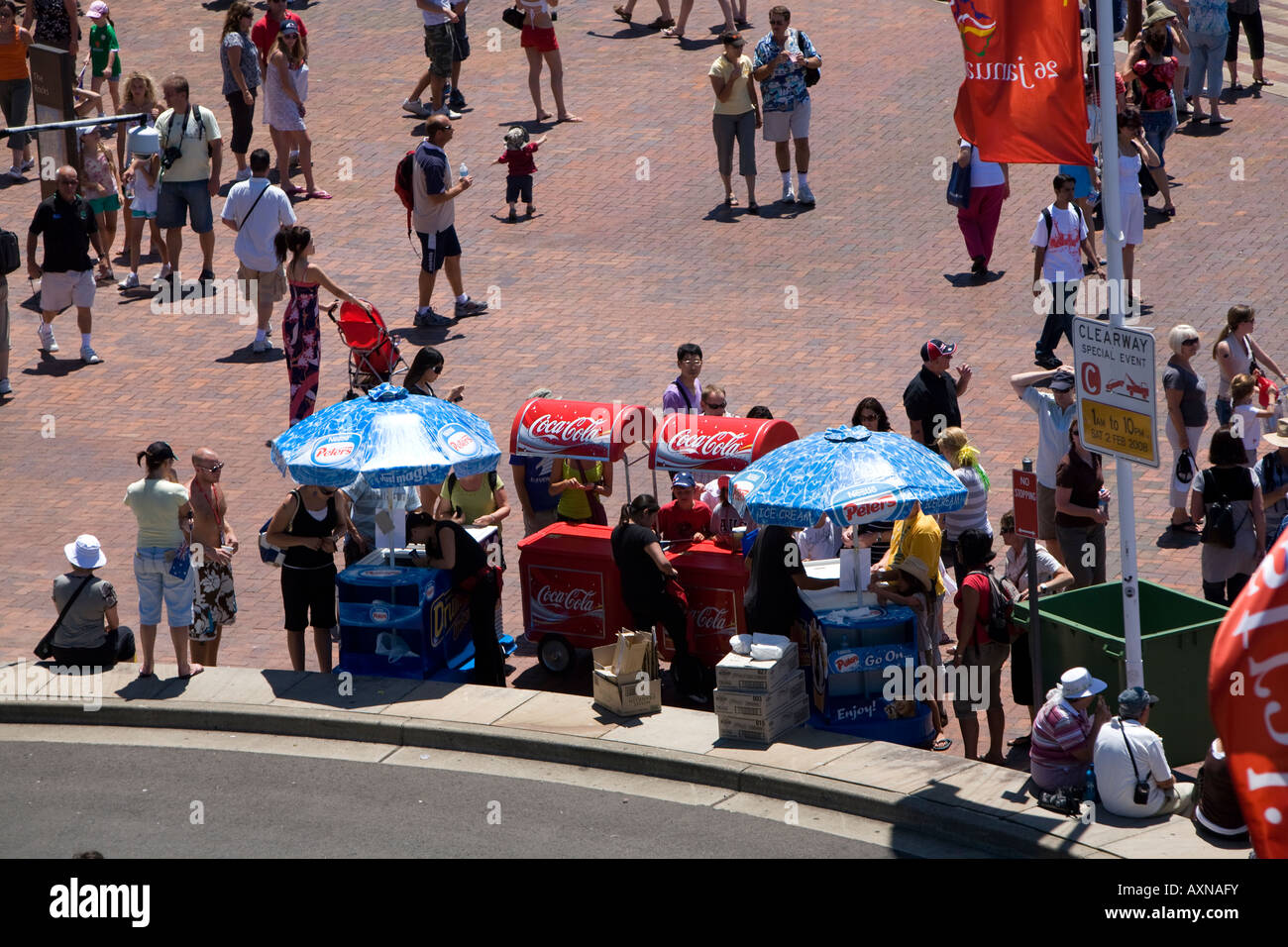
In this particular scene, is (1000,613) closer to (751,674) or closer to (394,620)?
(751,674)

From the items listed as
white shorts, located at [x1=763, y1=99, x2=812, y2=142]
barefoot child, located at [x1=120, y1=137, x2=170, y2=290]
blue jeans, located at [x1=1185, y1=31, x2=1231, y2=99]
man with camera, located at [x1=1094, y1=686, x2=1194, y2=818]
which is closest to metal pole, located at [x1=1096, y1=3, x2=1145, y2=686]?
man with camera, located at [x1=1094, y1=686, x2=1194, y2=818]

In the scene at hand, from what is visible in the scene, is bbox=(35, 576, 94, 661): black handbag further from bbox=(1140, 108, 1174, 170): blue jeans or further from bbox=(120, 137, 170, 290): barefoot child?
bbox=(1140, 108, 1174, 170): blue jeans

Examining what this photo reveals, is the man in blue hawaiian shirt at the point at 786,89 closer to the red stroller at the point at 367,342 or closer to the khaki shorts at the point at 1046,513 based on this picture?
the red stroller at the point at 367,342

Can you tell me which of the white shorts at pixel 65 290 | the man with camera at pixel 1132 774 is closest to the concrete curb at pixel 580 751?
the man with camera at pixel 1132 774

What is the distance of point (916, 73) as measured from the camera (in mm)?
24031

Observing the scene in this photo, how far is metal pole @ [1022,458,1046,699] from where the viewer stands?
10.4 meters

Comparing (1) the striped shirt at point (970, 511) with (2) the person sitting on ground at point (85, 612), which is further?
(1) the striped shirt at point (970, 511)

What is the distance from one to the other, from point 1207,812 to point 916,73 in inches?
652

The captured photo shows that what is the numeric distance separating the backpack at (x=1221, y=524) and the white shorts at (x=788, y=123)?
943cm

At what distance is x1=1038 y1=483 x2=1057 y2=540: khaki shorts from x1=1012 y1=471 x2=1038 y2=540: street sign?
85cm

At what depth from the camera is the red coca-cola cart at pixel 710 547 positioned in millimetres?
12023

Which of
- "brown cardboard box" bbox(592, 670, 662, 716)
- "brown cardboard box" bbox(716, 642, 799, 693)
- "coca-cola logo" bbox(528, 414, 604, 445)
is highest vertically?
"coca-cola logo" bbox(528, 414, 604, 445)

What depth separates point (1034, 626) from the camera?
1059cm
